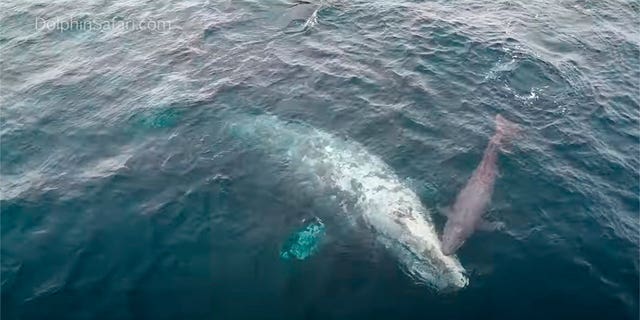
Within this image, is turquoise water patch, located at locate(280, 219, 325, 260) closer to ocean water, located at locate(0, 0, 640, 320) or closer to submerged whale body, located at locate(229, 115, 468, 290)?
ocean water, located at locate(0, 0, 640, 320)

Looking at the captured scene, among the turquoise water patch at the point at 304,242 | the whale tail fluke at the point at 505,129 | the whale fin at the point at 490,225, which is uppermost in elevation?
the whale tail fluke at the point at 505,129

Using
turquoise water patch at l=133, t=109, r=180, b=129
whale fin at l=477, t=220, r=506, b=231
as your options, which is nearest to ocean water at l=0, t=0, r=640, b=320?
turquoise water patch at l=133, t=109, r=180, b=129

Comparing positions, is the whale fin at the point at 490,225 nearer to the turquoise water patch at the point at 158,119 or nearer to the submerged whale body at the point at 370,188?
the submerged whale body at the point at 370,188

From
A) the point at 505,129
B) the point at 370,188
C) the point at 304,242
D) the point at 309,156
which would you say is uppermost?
the point at 505,129

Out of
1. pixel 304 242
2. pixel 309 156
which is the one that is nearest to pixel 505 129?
pixel 309 156

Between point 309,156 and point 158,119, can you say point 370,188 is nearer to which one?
point 309,156

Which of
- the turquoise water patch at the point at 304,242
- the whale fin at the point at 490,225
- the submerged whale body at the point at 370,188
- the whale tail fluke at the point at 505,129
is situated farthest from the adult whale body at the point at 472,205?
the turquoise water patch at the point at 304,242

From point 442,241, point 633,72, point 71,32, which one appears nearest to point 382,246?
point 442,241
